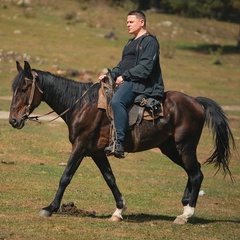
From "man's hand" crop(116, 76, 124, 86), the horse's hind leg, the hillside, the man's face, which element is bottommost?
the hillside

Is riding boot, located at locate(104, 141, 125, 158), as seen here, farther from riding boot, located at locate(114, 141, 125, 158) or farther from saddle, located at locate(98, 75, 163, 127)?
saddle, located at locate(98, 75, 163, 127)

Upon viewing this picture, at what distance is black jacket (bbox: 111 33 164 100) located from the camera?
11016mm

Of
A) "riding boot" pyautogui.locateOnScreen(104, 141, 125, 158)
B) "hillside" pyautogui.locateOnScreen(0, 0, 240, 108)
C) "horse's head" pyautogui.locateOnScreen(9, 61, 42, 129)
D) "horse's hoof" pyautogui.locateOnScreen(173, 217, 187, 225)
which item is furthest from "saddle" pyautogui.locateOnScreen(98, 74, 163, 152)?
"hillside" pyautogui.locateOnScreen(0, 0, 240, 108)

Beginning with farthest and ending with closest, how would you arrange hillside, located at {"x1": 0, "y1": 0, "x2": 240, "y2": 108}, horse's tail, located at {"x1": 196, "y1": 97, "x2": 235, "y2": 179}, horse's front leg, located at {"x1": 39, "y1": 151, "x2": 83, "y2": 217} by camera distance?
hillside, located at {"x1": 0, "y1": 0, "x2": 240, "y2": 108}
horse's tail, located at {"x1": 196, "y1": 97, "x2": 235, "y2": 179}
horse's front leg, located at {"x1": 39, "y1": 151, "x2": 83, "y2": 217}

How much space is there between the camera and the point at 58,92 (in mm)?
11234

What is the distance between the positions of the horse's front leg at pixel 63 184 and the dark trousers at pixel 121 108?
0.62 meters

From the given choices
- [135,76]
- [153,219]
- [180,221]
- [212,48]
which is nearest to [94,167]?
[153,219]

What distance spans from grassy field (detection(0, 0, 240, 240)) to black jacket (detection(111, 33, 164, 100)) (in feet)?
5.92

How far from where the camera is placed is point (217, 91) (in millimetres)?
34562

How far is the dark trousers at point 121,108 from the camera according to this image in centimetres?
1100

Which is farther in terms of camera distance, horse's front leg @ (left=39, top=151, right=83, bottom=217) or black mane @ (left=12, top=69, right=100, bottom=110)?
black mane @ (left=12, top=69, right=100, bottom=110)

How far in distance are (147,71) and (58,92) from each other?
1.26 m

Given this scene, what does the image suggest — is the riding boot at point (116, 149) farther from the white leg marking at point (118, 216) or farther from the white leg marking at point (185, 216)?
the white leg marking at point (185, 216)

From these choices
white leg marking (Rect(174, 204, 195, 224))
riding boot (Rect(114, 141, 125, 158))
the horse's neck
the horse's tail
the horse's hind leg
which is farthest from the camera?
the horse's tail
